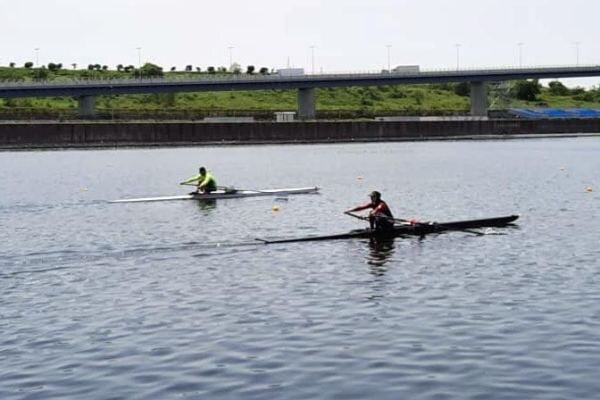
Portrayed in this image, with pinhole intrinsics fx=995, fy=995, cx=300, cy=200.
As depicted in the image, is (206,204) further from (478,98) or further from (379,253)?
(478,98)

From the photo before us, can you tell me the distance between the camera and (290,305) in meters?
25.2

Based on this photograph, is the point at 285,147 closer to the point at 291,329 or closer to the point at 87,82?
the point at 87,82

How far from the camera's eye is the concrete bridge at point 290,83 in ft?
486

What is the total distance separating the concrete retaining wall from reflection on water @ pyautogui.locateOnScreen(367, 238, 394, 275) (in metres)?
106

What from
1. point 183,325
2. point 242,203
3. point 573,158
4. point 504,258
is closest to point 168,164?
point 573,158

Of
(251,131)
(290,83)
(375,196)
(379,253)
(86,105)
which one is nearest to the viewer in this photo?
(379,253)

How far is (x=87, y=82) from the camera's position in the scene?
149250mm

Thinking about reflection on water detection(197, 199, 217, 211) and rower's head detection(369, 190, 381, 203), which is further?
reflection on water detection(197, 199, 217, 211)

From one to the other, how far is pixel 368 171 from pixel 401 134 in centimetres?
7009

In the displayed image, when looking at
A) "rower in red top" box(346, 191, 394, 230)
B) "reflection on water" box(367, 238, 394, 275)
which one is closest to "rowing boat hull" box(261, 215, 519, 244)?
"rower in red top" box(346, 191, 394, 230)

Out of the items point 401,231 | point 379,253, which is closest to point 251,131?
point 401,231

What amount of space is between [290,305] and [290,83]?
454 feet

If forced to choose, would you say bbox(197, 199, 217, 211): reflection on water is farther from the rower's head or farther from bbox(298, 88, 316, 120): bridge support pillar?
bbox(298, 88, 316, 120): bridge support pillar

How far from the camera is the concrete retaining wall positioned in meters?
136
